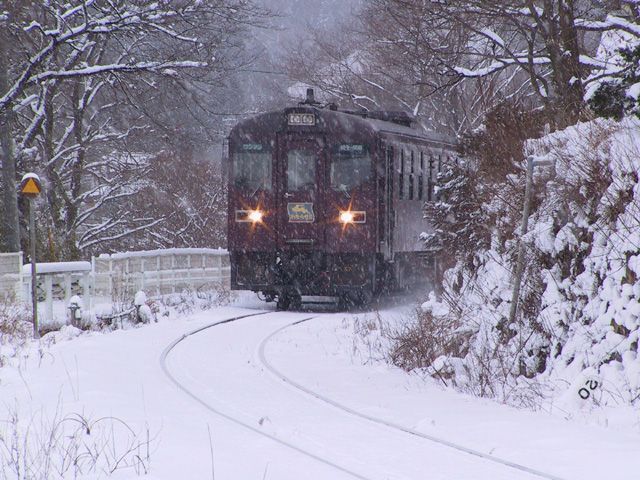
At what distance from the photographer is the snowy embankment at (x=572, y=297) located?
733cm

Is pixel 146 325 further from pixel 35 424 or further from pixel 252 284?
pixel 35 424

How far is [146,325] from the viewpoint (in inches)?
598

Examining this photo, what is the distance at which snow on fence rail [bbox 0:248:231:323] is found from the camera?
53.3 ft

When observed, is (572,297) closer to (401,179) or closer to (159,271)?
(401,179)

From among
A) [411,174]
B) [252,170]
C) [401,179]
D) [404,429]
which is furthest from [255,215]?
[404,429]

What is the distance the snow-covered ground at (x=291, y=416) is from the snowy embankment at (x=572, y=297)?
35 centimetres

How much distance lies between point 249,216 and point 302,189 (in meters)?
1.17

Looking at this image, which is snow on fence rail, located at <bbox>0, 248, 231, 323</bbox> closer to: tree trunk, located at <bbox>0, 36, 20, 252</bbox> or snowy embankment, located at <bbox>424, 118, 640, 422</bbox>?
tree trunk, located at <bbox>0, 36, 20, 252</bbox>

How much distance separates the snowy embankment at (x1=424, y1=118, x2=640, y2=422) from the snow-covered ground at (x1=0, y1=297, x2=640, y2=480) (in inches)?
13.8

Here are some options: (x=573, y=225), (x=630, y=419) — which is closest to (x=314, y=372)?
(x=573, y=225)

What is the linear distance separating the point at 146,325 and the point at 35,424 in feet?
26.4

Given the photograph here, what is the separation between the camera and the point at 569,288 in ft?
27.1

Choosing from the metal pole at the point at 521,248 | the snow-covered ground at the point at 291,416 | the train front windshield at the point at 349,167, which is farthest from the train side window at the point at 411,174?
the metal pole at the point at 521,248

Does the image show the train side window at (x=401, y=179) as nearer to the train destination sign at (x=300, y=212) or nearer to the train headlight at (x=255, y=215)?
the train destination sign at (x=300, y=212)
